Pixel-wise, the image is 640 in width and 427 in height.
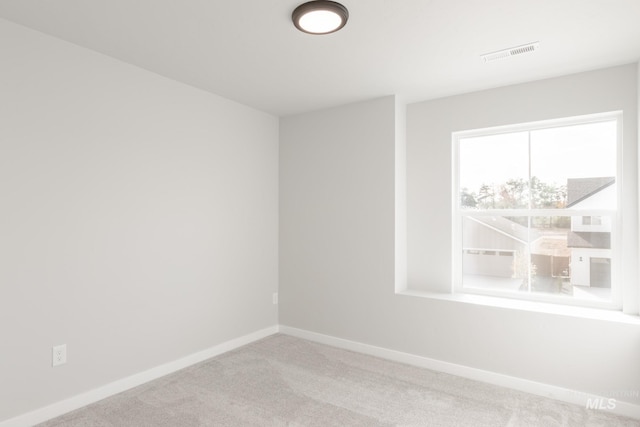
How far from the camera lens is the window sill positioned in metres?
2.70

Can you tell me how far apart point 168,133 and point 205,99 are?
1.80ft

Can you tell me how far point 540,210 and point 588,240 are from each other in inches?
16.5

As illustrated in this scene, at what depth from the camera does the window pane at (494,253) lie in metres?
3.29

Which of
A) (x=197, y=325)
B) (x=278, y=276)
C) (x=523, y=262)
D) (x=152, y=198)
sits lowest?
(x=197, y=325)

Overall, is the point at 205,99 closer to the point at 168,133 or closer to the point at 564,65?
the point at 168,133

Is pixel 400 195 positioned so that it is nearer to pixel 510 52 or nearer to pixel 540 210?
pixel 540 210

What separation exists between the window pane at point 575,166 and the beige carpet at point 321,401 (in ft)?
5.24

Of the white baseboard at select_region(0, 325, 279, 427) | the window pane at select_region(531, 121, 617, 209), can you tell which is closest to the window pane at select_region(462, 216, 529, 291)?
the window pane at select_region(531, 121, 617, 209)

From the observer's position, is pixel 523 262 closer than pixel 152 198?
No

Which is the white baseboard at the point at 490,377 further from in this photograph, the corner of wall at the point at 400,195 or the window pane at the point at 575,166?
the window pane at the point at 575,166

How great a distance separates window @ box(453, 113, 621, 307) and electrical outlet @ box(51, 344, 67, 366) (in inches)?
129

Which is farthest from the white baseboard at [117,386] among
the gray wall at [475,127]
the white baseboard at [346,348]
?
the gray wall at [475,127]

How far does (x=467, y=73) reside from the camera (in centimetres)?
301

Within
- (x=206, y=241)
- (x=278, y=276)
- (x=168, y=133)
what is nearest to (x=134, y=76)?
(x=168, y=133)
